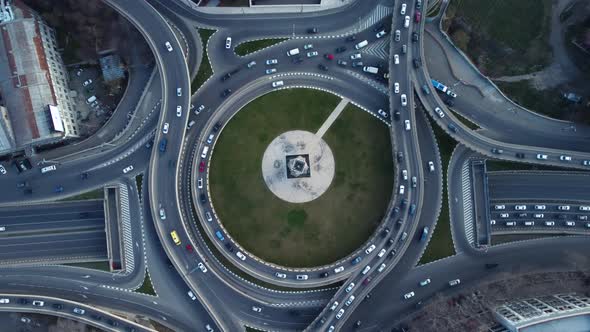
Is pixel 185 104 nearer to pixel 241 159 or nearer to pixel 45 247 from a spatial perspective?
pixel 241 159

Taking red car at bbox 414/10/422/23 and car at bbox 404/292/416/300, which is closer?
Answer: red car at bbox 414/10/422/23

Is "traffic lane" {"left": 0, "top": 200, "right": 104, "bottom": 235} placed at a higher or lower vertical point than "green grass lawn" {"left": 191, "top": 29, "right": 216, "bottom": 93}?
lower

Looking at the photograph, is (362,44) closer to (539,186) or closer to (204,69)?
(204,69)

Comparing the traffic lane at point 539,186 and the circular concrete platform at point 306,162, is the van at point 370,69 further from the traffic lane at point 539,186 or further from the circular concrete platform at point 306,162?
the traffic lane at point 539,186

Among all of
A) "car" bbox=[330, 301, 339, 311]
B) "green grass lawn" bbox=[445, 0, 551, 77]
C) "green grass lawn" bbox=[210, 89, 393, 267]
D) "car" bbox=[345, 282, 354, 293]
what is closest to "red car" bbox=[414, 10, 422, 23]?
"green grass lawn" bbox=[445, 0, 551, 77]

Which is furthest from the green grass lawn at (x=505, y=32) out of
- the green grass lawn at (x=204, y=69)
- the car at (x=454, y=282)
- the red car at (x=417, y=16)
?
the green grass lawn at (x=204, y=69)

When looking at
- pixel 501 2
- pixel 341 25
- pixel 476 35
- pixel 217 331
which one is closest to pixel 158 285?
pixel 217 331

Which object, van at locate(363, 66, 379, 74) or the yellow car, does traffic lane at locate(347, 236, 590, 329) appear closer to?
the yellow car
